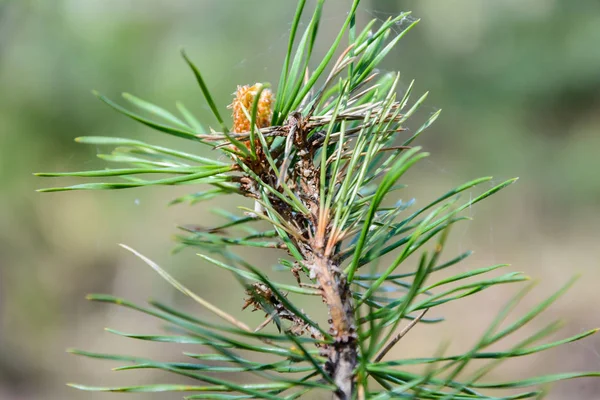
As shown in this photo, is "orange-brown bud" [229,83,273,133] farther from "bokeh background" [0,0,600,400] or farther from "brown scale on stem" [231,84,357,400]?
"bokeh background" [0,0,600,400]

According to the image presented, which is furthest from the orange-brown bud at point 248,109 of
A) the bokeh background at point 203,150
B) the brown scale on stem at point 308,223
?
the bokeh background at point 203,150

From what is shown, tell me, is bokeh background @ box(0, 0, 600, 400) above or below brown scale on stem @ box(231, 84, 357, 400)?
above

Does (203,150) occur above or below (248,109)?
above

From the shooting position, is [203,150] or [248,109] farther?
[203,150]

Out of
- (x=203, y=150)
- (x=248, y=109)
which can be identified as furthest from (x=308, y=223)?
(x=203, y=150)

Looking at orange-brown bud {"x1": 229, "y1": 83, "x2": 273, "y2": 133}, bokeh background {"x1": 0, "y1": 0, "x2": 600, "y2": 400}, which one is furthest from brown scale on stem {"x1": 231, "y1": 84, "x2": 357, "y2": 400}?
bokeh background {"x1": 0, "y1": 0, "x2": 600, "y2": 400}

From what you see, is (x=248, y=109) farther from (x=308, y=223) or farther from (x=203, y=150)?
(x=203, y=150)

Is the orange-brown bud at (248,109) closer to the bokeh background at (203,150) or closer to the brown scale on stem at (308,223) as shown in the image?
the brown scale on stem at (308,223)

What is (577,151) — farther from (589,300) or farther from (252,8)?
(252,8)

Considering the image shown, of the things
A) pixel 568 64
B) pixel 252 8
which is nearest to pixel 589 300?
pixel 568 64
